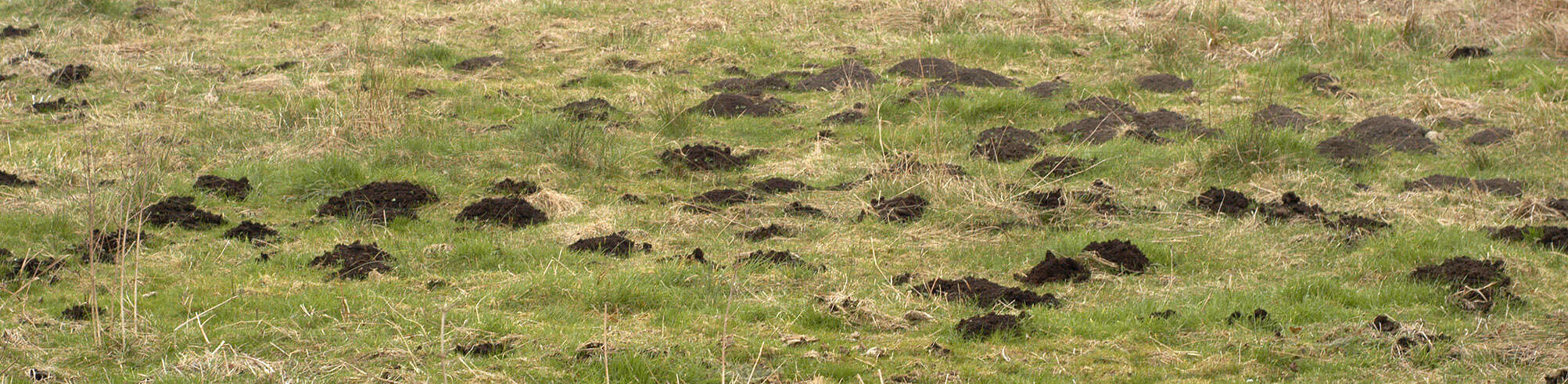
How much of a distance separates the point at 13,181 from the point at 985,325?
244 inches

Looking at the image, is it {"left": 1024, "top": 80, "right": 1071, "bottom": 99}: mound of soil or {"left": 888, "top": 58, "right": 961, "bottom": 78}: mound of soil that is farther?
{"left": 888, "top": 58, "right": 961, "bottom": 78}: mound of soil

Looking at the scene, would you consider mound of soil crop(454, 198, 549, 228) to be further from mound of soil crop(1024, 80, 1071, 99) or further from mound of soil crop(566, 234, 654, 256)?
mound of soil crop(1024, 80, 1071, 99)

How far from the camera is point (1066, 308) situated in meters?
6.46

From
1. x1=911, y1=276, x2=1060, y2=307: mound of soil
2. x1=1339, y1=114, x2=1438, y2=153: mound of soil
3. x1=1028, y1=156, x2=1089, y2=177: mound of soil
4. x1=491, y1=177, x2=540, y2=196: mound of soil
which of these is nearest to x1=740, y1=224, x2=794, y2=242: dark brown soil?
x1=911, y1=276, x2=1060, y2=307: mound of soil

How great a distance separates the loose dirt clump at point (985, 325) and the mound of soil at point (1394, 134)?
4501 millimetres

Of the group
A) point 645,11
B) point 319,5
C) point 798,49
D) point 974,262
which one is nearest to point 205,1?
point 319,5

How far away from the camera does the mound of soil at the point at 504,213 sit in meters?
7.89

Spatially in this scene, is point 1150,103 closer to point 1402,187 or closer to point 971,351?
point 1402,187

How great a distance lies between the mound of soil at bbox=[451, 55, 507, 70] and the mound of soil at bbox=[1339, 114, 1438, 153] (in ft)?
23.0

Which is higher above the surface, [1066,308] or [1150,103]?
[1066,308]

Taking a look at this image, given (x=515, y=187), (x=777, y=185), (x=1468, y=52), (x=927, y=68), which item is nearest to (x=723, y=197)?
(x=777, y=185)

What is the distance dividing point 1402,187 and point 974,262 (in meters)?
3.04

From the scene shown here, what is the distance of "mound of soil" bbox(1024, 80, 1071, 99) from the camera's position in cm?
1090

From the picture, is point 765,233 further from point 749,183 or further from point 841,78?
point 841,78
